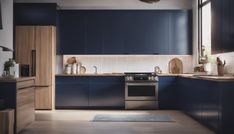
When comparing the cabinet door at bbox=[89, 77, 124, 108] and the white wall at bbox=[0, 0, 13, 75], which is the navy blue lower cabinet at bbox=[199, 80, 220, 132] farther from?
the white wall at bbox=[0, 0, 13, 75]

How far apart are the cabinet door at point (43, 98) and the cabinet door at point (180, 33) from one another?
3.28 meters

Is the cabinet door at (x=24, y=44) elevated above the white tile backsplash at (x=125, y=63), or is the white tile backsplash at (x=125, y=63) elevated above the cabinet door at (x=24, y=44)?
the cabinet door at (x=24, y=44)

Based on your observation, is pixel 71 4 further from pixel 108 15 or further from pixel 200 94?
pixel 200 94

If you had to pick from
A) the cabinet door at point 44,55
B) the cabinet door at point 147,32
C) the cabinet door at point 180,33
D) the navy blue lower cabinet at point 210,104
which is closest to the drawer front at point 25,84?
the cabinet door at point 44,55

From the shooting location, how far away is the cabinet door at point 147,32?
29.1 ft

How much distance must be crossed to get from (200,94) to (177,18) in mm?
3170

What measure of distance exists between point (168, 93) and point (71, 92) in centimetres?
242

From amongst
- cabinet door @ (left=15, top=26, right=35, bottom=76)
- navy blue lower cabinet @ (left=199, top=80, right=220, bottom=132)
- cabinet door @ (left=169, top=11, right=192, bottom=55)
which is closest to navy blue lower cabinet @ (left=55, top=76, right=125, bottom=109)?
cabinet door @ (left=15, top=26, right=35, bottom=76)

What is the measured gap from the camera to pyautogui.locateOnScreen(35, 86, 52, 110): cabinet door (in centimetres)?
841

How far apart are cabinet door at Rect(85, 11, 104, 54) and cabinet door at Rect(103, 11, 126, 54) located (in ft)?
0.34

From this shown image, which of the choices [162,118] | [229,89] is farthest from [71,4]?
[229,89]

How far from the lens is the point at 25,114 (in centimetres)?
583

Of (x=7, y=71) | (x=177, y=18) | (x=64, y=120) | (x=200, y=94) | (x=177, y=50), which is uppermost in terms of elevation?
(x=177, y=18)

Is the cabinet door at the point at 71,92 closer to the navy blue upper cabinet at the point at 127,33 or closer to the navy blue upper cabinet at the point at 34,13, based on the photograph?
the navy blue upper cabinet at the point at 127,33
